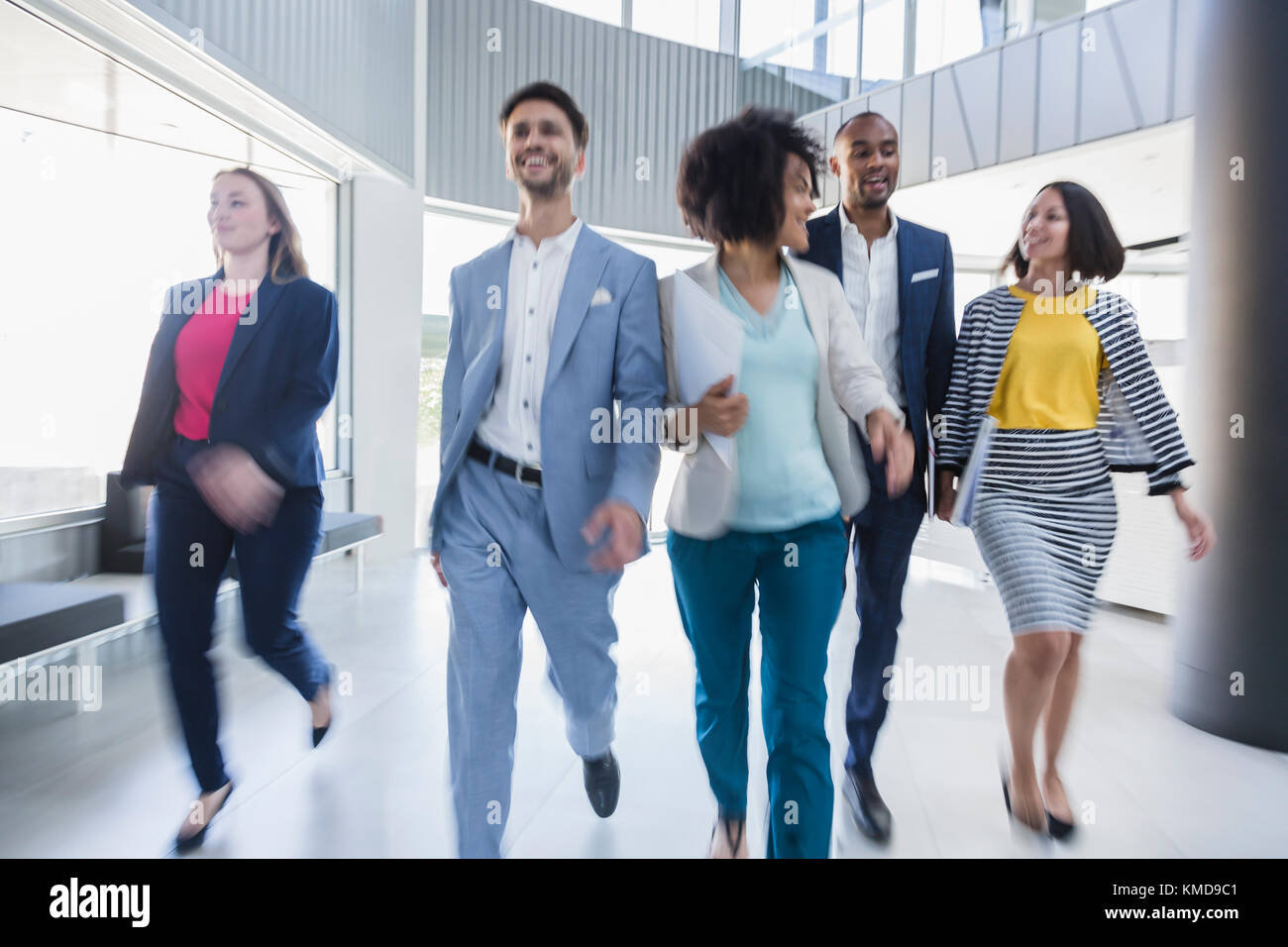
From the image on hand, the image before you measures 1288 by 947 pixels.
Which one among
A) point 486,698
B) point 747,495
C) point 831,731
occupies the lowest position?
point 831,731

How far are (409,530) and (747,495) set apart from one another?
513 cm

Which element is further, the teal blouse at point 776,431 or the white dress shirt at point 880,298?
the white dress shirt at point 880,298

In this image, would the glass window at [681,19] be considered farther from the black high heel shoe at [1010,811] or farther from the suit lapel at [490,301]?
the black high heel shoe at [1010,811]

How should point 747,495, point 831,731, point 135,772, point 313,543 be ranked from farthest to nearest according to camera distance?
point 831,731
point 135,772
point 313,543
point 747,495

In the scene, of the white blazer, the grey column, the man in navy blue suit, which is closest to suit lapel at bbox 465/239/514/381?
the white blazer

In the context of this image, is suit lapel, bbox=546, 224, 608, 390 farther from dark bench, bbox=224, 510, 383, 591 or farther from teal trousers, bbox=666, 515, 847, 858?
dark bench, bbox=224, 510, 383, 591

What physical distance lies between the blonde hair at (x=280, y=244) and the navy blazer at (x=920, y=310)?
4.59ft

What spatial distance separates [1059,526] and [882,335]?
2.14ft

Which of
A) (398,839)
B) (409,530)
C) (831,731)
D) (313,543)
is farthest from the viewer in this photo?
(409,530)

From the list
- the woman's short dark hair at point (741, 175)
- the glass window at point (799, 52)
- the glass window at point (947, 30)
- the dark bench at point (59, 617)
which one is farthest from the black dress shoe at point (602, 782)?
the glass window at point (947, 30)

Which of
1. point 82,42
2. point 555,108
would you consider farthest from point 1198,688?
point 82,42

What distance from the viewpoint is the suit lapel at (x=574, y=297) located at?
1.72 metres
